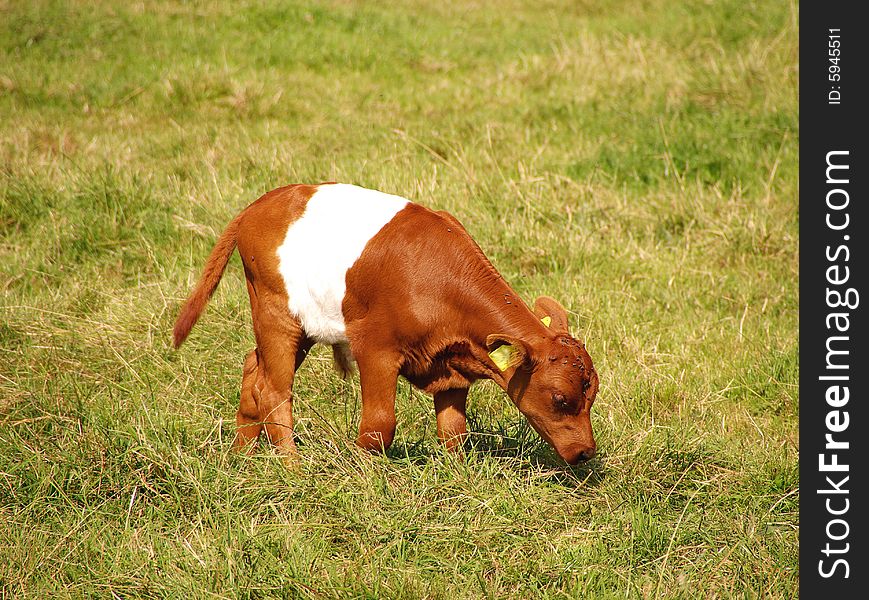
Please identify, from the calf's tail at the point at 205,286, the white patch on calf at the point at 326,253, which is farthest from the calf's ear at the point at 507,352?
the calf's tail at the point at 205,286

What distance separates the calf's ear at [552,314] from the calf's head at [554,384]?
10cm

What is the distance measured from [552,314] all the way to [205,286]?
167 centimetres

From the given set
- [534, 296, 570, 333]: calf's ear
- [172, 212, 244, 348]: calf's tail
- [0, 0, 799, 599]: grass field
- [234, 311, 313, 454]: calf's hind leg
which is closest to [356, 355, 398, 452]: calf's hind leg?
[0, 0, 799, 599]: grass field

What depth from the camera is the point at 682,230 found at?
7320 mm

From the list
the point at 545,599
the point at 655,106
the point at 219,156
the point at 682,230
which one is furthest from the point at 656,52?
the point at 545,599

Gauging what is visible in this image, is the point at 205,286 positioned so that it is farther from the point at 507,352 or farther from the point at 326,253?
the point at 507,352

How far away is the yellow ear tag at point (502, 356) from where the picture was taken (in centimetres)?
389

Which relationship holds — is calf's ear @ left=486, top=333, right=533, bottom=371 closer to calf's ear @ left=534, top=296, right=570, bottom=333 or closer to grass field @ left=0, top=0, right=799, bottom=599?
calf's ear @ left=534, top=296, right=570, bottom=333

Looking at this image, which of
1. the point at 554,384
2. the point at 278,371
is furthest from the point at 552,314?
the point at 278,371

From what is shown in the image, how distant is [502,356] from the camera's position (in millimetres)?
3908

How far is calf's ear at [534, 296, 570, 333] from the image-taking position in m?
4.27

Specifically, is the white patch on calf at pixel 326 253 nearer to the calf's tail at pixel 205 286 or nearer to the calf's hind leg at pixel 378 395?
the calf's hind leg at pixel 378 395

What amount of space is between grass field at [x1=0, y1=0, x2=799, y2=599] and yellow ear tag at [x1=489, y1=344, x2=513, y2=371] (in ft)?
1.95
